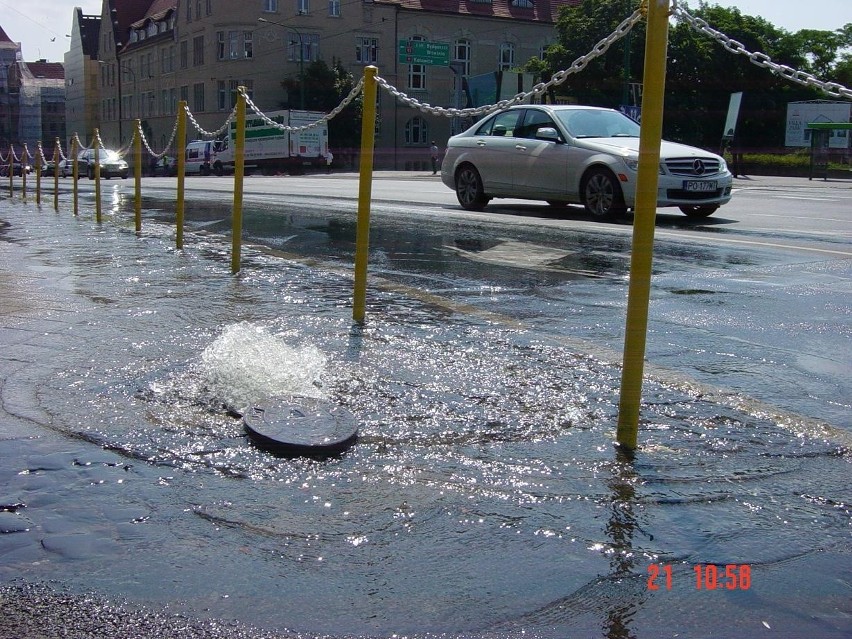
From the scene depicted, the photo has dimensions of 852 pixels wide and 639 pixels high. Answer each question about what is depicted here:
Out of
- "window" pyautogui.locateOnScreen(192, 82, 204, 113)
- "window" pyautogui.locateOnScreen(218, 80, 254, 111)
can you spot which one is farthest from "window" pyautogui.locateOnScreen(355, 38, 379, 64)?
"window" pyautogui.locateOnScreen(192, 82, 204, 113)

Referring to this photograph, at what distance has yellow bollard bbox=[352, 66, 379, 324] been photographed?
5.84 meters

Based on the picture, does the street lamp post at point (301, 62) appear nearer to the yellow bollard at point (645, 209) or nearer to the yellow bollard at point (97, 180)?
the yellow bollard at point (97, 180)

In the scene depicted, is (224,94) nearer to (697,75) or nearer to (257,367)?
(697,75)

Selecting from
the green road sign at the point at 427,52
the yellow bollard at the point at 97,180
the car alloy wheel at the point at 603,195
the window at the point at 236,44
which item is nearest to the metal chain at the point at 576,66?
the car alloy wheel at the point at 603,195

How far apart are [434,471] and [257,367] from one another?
4.98 ft

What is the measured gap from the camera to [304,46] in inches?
2680

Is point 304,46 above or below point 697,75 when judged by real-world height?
above

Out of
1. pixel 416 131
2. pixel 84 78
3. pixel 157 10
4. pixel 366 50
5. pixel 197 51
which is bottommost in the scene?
pixel 416 131

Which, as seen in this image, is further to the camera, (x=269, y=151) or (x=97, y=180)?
(x=269, y=151)

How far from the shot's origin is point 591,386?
14.4ft

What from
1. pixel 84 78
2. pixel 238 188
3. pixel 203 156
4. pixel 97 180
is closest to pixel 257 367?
pixel 238 188

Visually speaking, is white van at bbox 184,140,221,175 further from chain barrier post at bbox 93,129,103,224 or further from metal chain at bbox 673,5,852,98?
metal chain at bbox 673,5,852,98

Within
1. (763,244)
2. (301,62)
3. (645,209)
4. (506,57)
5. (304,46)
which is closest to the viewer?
(645,209)

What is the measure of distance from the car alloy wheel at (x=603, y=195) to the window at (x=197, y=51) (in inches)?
2476
